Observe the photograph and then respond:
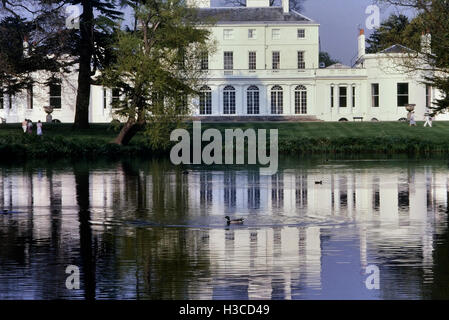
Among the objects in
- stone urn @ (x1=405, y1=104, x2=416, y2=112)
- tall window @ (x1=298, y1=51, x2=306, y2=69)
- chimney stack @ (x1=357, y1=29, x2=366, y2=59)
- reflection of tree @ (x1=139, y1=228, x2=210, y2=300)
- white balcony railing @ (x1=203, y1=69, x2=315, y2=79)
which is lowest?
reflection of tree @ (x1=139, y1=228, x2=210, y2=300)

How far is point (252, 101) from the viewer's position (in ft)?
254

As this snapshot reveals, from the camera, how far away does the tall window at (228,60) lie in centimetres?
8116

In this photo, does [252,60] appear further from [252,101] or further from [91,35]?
[91,35]

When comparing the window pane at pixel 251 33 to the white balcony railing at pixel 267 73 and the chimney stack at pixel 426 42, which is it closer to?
the white balcony railing at pixel 267 73

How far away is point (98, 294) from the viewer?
36.9 feet

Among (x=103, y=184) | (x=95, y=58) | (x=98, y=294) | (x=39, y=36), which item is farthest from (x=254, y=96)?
(x=98, y=294)

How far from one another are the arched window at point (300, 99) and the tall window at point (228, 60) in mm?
7085

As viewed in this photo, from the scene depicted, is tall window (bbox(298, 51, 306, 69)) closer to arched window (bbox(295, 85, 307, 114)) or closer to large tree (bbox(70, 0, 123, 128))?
arched window (bbox(295, 85, 307, 114))

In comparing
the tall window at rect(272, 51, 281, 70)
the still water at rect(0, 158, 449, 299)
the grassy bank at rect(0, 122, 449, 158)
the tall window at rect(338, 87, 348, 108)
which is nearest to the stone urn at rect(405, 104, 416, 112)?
the tall window at rect(338, 87, 348, 108)

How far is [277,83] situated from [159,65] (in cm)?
3476

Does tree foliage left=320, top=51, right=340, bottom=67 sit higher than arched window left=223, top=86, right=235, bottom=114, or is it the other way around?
tree foliage left=320, top=51, right=340, bottom=67

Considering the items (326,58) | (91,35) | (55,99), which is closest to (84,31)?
(91,35)

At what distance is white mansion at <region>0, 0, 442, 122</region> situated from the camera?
7444 cm

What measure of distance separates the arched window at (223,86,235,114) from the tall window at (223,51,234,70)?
373 cm
